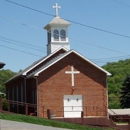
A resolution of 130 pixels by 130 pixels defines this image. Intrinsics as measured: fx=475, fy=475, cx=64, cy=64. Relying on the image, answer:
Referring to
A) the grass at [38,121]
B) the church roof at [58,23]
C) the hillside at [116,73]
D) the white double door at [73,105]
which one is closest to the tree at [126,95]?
the church roof at [58,23]

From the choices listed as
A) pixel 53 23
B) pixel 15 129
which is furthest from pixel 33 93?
pixel 15 129

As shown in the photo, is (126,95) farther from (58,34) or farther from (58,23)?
(58,23)

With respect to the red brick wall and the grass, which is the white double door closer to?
the red brick wall

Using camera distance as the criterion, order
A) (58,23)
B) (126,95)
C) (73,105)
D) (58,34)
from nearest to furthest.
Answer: (73,105), (58,23), (58,34), (126,95)

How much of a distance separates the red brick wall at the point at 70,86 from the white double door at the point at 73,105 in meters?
0.33

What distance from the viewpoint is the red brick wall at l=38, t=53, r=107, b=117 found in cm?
3784

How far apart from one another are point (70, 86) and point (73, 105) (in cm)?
155

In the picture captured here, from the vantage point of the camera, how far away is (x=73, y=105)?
38188 mm

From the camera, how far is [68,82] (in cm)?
3841

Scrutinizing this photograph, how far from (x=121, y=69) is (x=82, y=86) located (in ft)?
257

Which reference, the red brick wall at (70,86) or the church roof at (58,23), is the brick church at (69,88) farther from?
the church roof at (58,23)

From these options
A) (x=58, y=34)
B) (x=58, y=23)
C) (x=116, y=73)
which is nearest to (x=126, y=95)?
(x=58, y=34)

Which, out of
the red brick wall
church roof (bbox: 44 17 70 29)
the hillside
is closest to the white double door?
the red brick wall

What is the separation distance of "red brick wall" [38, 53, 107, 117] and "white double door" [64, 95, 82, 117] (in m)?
0.33
